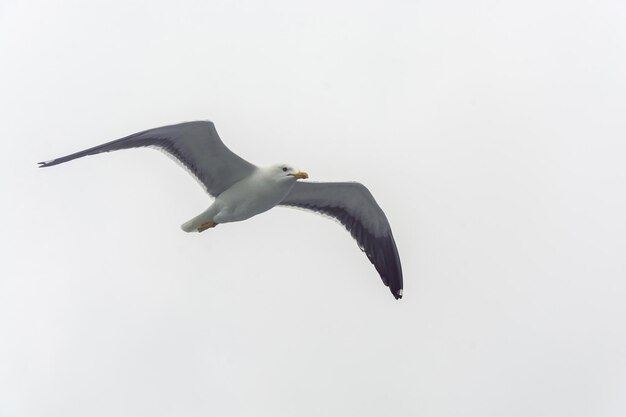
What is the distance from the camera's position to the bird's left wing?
1911cm

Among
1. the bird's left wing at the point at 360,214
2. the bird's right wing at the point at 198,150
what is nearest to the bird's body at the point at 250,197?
the bird's right wing at the point at 198,150

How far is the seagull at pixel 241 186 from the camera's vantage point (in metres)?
17.5

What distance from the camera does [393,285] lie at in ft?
66.4

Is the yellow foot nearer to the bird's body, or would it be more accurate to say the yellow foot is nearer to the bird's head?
the bird's body

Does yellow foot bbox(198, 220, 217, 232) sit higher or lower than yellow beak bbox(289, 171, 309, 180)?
lower

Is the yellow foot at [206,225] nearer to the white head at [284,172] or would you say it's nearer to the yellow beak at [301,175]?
the white head at [284,172]

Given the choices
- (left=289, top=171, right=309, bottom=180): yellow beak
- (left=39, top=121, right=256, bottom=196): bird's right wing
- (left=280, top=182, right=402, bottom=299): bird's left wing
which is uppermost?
(left=39, top=121, right=256, bottom=196): bird's right wing

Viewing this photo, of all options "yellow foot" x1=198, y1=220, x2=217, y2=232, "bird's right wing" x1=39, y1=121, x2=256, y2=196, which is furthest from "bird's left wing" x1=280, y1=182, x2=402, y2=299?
"yellow foot" x1=198, y1=220, x2=217, y2=232

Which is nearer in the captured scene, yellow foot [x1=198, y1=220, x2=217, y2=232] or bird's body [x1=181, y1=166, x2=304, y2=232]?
bird's body [x1=181, y1=166, x2=304, y2=232]

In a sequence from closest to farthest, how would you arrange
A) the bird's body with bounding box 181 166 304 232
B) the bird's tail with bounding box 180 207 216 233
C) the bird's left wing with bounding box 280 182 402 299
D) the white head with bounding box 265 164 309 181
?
the white head with bounding box 265 164 309 181 → the bird's body with bounding box 181 166 304 232 → the bird's tail with bounding box 180 207 216 233 → the bird's left wing with bounding box 280 182 402 299

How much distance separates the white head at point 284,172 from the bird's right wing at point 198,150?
1.83 feet

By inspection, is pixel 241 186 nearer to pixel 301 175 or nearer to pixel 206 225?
pixel 206 225

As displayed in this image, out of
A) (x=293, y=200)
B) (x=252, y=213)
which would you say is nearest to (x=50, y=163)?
(x=252, y=213)

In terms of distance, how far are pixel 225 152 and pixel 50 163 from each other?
2968 mm
